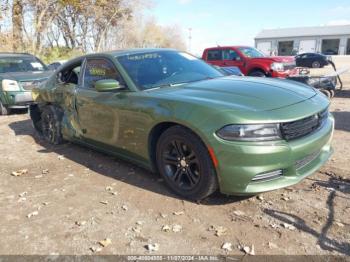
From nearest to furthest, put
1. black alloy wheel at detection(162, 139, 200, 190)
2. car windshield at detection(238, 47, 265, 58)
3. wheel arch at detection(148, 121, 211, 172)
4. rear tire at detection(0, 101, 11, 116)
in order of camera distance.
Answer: black alloy wheel at detection(162, 139, 200, 190) → wheel arch at detection(148, 121, 211, 172) → rear tire at detection(0, 101, 11, 116) → car windshield at detection(238, 47, 265, 58)

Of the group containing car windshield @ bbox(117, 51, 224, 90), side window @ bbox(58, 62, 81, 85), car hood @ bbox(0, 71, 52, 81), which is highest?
car windshield @ bbox(117, 51, 224, 90)

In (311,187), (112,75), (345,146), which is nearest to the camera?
(311,187)

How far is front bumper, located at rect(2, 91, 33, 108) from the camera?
30.0ft

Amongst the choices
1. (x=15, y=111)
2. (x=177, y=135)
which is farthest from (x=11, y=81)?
(x=177, y=135)

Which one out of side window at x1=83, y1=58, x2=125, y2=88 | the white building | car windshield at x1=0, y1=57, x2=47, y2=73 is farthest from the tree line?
the white building

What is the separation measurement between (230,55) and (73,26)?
24059 millimetres

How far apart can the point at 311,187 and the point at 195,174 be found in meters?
1.38

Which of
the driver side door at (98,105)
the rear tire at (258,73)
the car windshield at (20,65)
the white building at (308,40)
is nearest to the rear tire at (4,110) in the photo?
the car windshield at (20,65)

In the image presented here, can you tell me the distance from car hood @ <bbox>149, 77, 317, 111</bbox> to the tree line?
1992cm

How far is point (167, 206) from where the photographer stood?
151 inches

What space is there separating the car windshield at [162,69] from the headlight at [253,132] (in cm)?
136

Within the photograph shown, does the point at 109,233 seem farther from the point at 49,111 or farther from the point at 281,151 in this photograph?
the point at 49,111

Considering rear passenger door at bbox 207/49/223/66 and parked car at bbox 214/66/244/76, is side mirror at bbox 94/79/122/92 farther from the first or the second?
rear passenger door at bbox 207/49/223/66

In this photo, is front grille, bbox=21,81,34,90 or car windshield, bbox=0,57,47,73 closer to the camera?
front grille, bbox=21,81,34,90
